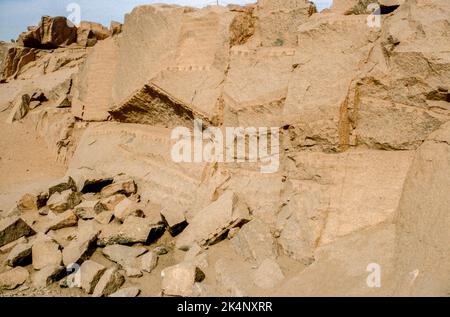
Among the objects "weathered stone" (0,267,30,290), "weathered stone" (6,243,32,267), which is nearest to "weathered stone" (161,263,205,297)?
"weathered stone" (0,267,30,290)

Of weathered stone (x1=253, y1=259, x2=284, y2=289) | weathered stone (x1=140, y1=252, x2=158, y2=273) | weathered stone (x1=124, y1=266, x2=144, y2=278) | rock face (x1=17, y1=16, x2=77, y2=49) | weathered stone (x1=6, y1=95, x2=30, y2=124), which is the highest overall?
rock face (x1=17, y1=16, x2=77, y2=49)

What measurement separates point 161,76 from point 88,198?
157 cm

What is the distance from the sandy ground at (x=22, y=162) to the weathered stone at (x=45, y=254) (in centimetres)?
128

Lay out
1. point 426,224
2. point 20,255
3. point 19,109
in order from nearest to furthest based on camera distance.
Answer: point 426,224, point 20,255, point 19,109

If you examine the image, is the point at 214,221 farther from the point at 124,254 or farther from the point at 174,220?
the point at 124,254

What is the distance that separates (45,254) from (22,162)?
276 centimetres

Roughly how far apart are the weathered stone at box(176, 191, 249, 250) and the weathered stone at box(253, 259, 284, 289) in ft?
1.71

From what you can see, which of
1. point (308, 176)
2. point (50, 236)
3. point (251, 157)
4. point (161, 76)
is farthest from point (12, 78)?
point (308, 176)

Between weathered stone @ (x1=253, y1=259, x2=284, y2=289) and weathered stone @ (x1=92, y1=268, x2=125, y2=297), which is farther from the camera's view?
weathered stone @ (x1=92, y1=268, x2=125, y2=297)

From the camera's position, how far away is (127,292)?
2.49m

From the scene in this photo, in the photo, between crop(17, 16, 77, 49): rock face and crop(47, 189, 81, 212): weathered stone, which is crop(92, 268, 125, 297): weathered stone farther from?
crop(17, 16, 77, 49): rock face

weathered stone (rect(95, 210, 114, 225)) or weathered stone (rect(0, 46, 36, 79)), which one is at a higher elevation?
weathered stone (rect(0, 46, 36, 79))

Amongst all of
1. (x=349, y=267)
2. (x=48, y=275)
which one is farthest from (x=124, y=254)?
(x=349, y=267)

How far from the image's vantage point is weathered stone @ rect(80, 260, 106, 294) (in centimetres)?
260
